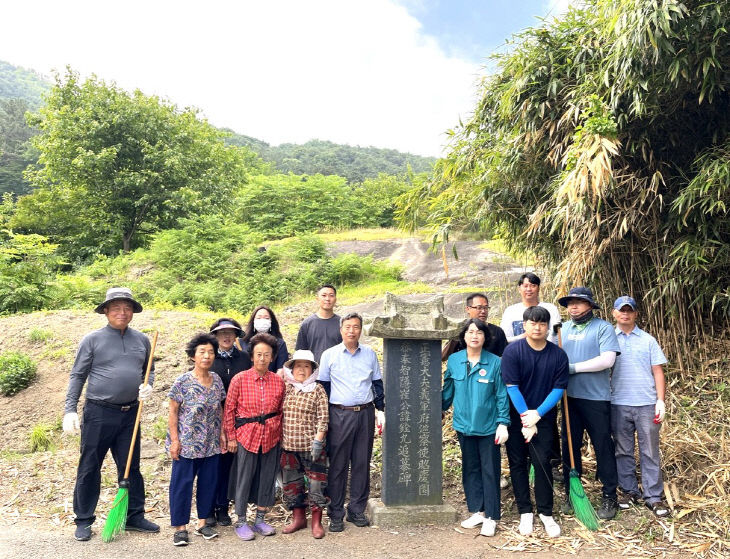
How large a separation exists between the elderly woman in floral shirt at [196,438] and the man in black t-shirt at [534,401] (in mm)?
2139

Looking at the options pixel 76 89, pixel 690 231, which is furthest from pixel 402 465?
pixel 76 89

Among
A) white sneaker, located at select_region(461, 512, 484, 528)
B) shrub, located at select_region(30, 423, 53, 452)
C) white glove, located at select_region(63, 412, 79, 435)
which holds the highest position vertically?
white glove, located at select_region(63, 412, 79, 435)

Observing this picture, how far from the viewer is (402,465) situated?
4461 mm

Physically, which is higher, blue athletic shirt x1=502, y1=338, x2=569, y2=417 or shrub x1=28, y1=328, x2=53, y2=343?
shrub x1=28, y1=328, x2=53, y2=343

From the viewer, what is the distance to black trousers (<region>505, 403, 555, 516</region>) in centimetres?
414

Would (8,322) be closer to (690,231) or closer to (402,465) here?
(402,465)

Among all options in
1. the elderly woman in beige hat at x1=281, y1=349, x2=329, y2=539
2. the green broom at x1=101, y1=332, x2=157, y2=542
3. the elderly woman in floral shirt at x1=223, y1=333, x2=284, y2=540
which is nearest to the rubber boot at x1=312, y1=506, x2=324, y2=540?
the elderly woman in beige hat at x1=281, y1=349, x2=329, y2=539

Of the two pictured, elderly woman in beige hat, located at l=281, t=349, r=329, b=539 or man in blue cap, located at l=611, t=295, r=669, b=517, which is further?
man in blue cap, located at l=611, t=295, r=669, b=517

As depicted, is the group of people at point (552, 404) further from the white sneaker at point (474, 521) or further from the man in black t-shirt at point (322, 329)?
Answer: the man in black t-shirt at point (322, 329)

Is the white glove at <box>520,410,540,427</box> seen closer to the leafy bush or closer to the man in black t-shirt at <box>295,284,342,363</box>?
the man in black t-shirt at <box>295,284,342,363</box>

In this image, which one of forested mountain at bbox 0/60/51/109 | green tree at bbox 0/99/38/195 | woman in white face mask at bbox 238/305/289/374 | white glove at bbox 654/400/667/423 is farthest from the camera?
forested mountain at bbox 0/60/51/109

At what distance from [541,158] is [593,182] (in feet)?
4.34

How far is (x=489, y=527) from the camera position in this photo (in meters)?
4.12

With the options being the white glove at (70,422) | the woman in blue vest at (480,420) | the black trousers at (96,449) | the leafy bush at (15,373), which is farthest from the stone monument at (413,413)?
the leafy bush at (15,373)
